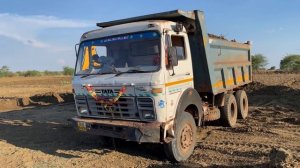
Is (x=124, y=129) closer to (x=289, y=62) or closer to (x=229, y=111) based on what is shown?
(x=229, y=111)

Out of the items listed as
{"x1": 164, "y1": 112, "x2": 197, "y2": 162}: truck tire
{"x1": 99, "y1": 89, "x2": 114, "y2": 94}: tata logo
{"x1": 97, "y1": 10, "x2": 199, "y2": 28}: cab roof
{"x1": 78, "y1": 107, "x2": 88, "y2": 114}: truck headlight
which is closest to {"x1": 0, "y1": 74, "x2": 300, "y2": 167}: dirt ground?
{"x1": 164, "y1": 112, "x2": 197, "y2": 162}: truck tire

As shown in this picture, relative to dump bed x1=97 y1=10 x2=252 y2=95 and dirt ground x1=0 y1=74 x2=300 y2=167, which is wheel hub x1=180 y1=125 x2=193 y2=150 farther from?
dump bed x1=97 y1=10 x2=252 y2=95

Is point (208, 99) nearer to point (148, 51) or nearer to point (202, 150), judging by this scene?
point (202, 150)

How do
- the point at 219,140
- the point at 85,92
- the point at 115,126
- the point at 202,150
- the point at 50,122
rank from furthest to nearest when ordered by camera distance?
1. the point at 50,122
2. the point at 219,140
3. the point at 202,150
4. the point at 85,92
5. the point at 115,126

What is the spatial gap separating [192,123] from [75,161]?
2499mm

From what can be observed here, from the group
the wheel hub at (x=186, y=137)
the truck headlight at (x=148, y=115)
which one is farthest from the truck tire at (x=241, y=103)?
the truck headlight at (x=148, y=115)

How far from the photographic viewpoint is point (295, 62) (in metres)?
45.8

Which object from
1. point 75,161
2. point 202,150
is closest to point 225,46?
point 202,150

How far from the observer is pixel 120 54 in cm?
732

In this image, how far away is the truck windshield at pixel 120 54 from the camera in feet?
22.7

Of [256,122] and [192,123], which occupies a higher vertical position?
[192,123]

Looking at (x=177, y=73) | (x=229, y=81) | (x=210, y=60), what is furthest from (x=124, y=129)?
(x=229, y=81)

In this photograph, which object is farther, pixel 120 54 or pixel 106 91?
pixel 120 54

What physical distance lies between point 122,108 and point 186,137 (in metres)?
1.43
